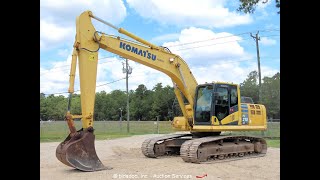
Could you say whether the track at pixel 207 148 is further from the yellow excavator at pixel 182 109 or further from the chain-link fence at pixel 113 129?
the chain-link fence at pixel 113 129

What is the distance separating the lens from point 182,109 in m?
13.1

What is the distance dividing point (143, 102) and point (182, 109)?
5068 cm

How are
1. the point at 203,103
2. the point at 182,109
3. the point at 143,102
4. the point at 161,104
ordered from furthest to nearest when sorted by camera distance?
the point at 143,102 → the point at 161,104 → the point at 182,109 → the point at 203,103

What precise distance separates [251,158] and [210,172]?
12.4 feet

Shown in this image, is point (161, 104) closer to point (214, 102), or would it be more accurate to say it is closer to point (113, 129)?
point (113, 129)

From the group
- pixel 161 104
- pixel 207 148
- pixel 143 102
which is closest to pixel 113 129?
pixel 161 104

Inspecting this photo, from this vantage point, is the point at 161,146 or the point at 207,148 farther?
the point at 161,146

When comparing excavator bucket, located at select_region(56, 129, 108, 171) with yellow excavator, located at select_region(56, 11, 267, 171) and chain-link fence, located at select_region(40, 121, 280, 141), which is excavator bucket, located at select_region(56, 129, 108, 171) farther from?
chain-link fence, located at select_region(40, 121, 280, 141)

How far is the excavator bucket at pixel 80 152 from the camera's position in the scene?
922 centimetres

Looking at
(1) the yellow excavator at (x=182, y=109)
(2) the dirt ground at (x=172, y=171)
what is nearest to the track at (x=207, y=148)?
(1) the yellow excavator at (x=182, y=109)

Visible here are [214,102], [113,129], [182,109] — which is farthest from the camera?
[113,129]

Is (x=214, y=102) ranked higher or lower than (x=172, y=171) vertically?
higher
